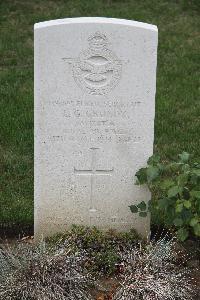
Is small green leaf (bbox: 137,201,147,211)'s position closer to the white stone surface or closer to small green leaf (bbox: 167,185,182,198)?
the white stone surface

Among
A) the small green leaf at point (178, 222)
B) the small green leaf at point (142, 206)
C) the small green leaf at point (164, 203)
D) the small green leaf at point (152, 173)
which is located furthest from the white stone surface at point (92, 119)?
the small green leaf at point (178, 222)

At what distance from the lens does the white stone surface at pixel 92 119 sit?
476 cm

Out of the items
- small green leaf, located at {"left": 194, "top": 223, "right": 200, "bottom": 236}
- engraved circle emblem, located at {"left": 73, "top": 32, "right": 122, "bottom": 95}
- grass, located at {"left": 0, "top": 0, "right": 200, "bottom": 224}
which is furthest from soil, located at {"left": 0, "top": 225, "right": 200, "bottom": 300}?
engraved circle emblem, located at {"left": 73, "top": 32, "right": 122, "bottom": 95}

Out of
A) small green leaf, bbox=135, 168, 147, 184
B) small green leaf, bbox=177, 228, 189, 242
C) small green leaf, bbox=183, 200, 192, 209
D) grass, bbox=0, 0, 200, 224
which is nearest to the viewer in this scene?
small green leaf, bbox=183, 200, 192, 209

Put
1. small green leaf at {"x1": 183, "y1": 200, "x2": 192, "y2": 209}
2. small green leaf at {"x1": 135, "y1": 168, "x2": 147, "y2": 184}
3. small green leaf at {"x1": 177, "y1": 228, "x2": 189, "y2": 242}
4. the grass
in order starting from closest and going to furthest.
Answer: small green leaf at {"x1": 183, "y1": 200, "x2": 192, "y2": 209}, small green leaf at {"x1": 177, "y1": 228, "x2": 189, "y2": 242}, small green leaf at {"x1": 135, "y1": 168, "x2": 147, "y2": 184}, the grass

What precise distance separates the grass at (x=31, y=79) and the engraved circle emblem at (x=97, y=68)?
1.24m

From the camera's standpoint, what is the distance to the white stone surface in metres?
4.76

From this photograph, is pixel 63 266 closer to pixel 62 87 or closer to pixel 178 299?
pixel 178 299

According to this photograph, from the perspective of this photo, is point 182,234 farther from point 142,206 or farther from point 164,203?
point 142,206

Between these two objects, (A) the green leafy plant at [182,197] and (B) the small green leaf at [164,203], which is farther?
(B) the small green leaf at [164,203]

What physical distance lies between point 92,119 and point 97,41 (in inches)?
20.6

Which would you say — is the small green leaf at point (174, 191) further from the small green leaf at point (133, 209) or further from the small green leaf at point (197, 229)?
the small green leaf at point (133, 209)

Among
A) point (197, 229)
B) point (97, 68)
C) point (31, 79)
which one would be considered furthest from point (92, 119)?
point (31, 79)

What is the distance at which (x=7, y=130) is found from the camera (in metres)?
7.07
